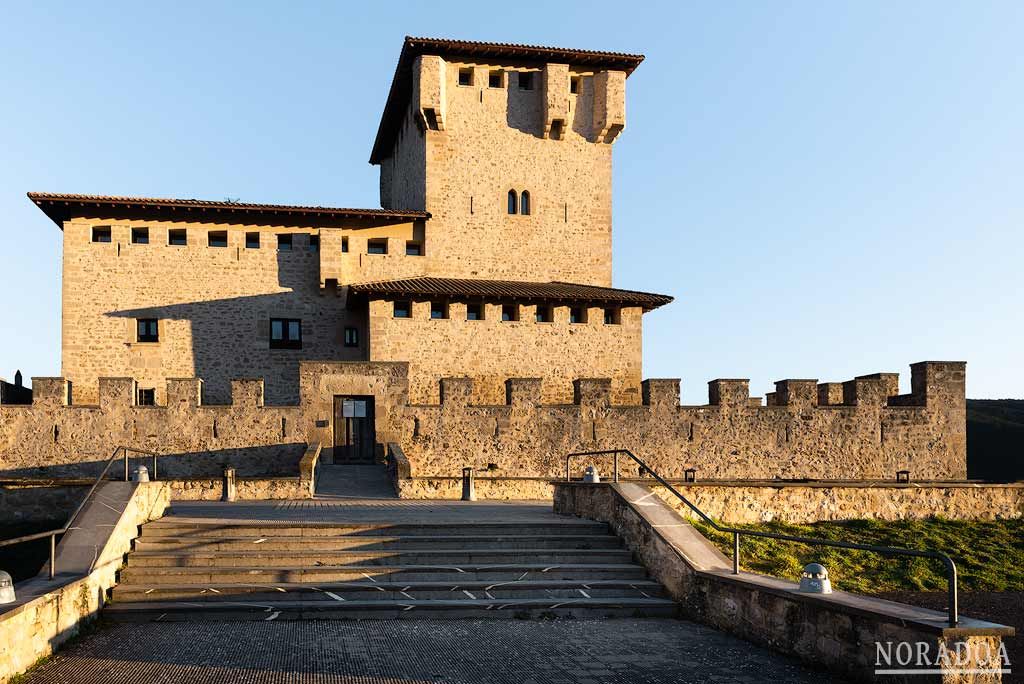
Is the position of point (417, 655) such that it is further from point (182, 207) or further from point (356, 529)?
point (182, 207)

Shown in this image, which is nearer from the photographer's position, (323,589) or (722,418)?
(323,589)

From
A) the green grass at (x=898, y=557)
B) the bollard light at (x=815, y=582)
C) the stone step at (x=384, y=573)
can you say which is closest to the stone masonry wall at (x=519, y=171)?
the green grass at (x=898, y=557)

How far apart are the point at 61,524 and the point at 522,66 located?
2297 cm

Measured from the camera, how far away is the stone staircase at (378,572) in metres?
9.46

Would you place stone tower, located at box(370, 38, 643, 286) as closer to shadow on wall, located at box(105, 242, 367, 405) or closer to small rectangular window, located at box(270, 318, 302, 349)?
shadow on wall, located at box(105, 242, 367, 405)

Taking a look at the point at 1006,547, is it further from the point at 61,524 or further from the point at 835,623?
the point at 61,524

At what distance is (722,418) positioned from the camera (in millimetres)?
23844

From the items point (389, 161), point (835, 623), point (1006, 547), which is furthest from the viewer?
point (389, 161)

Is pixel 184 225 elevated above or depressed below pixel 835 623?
above

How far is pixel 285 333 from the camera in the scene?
2969cm

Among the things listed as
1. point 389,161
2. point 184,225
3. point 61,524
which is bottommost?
point 61,524

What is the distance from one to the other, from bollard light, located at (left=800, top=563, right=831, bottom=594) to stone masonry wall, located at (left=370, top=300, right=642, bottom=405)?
64.2 ft

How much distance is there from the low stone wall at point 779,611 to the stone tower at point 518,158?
64.8 feet

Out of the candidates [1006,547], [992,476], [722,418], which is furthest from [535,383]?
[992,476]
